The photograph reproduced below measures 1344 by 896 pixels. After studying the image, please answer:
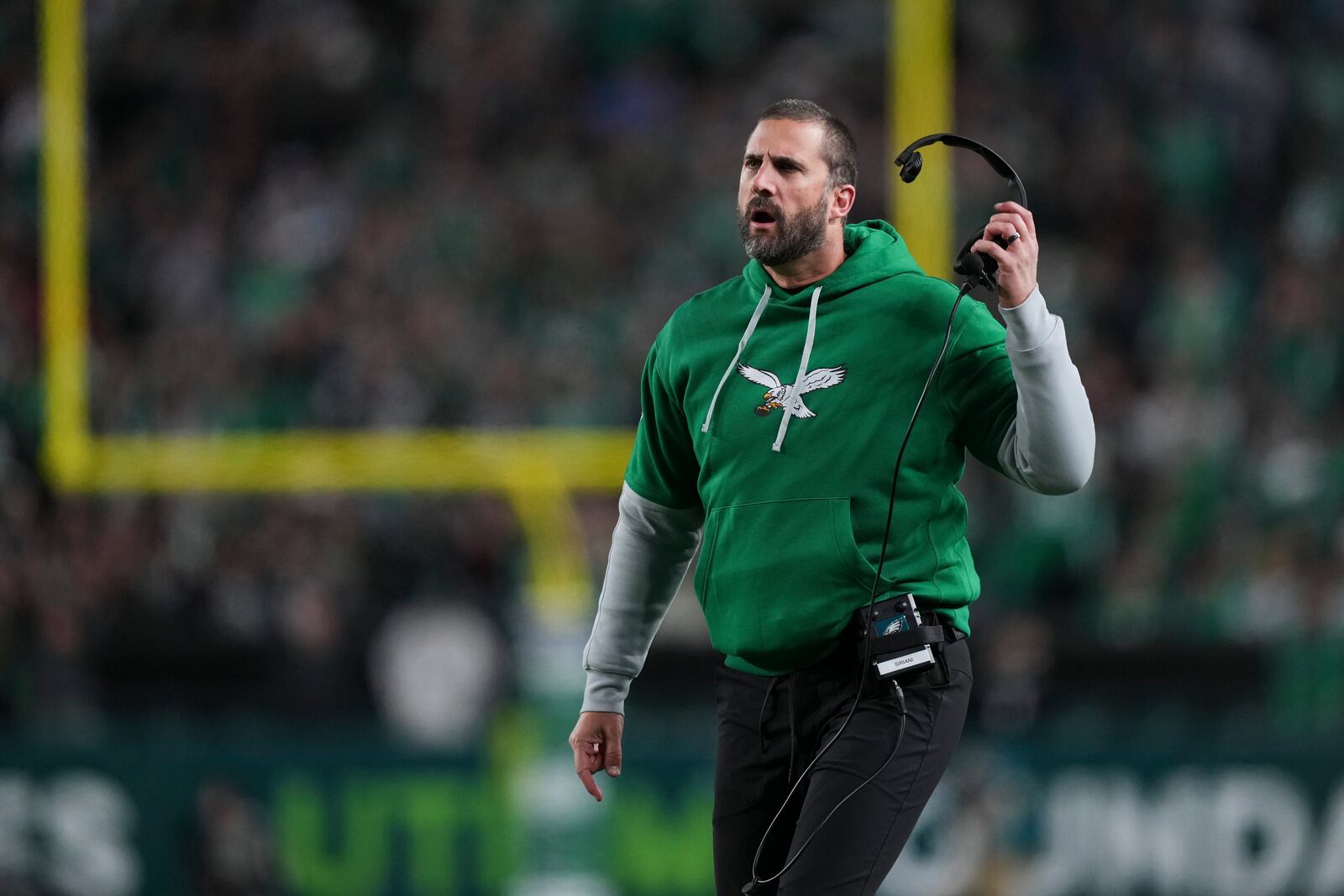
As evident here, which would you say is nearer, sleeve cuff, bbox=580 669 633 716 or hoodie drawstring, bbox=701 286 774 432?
hoodie drawstring, bbox=701 286 774 432

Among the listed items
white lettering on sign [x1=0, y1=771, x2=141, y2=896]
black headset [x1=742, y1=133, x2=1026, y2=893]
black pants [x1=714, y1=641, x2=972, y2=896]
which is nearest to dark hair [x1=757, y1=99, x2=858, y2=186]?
black headset [x1=742, y1=133, x2=1026, y2=893]

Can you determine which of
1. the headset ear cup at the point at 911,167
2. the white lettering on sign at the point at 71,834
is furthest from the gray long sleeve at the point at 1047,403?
the white lettering on sign at the point at 71,834

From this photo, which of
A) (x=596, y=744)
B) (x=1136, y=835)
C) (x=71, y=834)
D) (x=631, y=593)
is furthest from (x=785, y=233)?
(x=71, y=834)

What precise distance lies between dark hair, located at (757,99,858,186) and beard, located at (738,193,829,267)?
6cm

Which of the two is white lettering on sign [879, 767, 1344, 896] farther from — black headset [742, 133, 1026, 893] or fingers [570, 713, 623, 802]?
black headset [742, 133, 1026, 893]

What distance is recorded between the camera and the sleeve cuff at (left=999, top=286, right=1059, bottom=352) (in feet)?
9.69

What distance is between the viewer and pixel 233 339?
29.8ft

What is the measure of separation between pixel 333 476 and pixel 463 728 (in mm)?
1205

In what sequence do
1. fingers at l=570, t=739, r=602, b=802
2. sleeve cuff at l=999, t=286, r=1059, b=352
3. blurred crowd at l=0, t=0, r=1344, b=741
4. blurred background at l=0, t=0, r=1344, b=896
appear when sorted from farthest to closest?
blurred crowd at l=0, t=0, r=1344, b=741 → blurred background at l=0, t=0, r=1344, b=896 → fingers at l=570, t=739, r=602, b=802 → sleeve cuff at l=999, t=286, r=1059, b=352

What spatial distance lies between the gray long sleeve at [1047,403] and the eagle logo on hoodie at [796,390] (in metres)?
0.30

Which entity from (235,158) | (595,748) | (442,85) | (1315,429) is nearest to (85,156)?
(235,158)

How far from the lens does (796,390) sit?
3.23 meters

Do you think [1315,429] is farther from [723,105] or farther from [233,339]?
[233,339]

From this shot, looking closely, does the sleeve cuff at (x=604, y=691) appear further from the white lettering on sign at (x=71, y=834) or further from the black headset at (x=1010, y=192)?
the white lettering on sign at (x=71, y=834)
